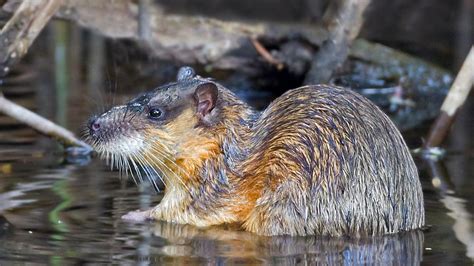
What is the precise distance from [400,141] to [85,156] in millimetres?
3330

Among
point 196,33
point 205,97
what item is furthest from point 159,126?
point 196,33

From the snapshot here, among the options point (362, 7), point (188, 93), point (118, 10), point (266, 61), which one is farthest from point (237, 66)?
point (188, 93)

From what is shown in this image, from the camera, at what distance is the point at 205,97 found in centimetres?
697

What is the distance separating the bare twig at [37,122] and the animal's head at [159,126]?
4.88 ft

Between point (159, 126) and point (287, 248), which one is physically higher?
point (159, 126)

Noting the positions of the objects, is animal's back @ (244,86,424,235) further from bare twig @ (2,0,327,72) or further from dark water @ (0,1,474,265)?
bare twig @ (2,0,327,72)

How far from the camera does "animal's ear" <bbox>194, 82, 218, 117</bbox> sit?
693 cm

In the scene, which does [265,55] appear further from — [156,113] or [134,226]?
[134,226]

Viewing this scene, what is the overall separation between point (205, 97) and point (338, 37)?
3228mm

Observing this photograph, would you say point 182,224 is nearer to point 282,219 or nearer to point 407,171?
point 282,219

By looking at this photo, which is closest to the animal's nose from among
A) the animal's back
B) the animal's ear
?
the animal's ear

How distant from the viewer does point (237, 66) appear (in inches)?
476

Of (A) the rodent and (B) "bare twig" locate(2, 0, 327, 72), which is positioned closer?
(A) the rodent

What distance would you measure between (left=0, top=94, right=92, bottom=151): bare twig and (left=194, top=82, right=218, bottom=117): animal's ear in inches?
77.5
